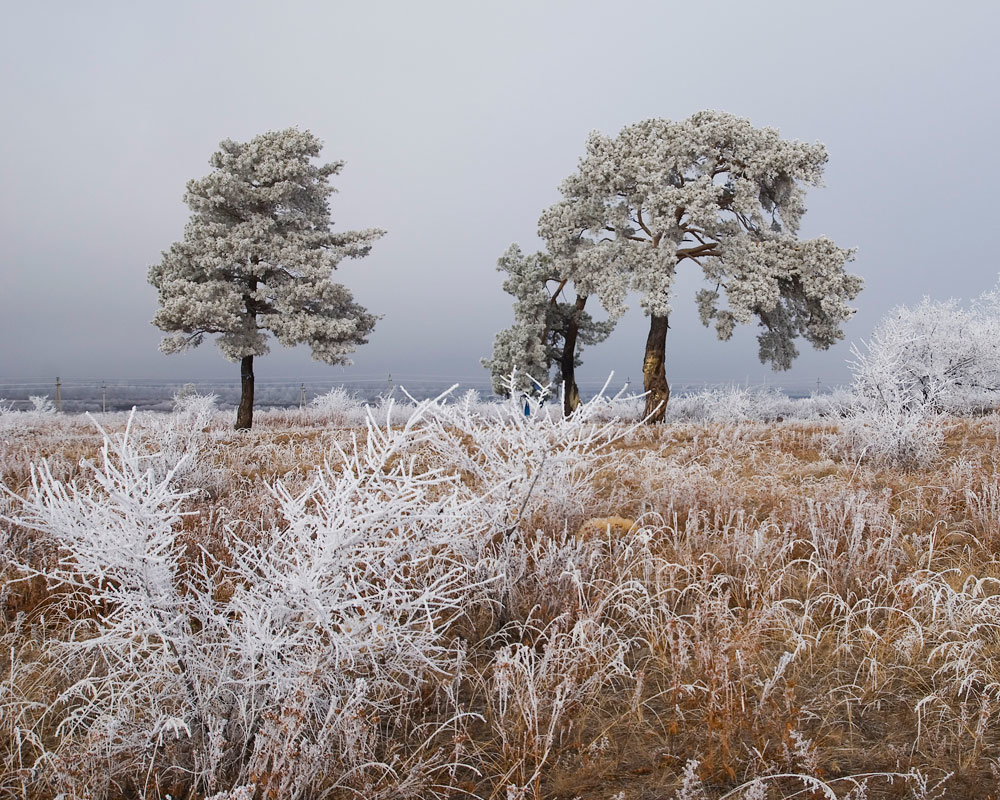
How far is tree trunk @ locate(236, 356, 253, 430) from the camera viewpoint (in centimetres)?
1688

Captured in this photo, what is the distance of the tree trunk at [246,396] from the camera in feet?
55.4

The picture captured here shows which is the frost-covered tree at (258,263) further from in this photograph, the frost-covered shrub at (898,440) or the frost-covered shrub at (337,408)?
the frost-covered shrub at (898,440)

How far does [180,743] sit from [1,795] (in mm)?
537

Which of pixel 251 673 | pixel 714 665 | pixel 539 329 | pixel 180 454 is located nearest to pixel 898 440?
pixel 714 665

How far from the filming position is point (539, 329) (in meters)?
19.8

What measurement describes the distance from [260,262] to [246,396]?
3.56 m

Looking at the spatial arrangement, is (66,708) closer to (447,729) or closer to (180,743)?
(180,743)

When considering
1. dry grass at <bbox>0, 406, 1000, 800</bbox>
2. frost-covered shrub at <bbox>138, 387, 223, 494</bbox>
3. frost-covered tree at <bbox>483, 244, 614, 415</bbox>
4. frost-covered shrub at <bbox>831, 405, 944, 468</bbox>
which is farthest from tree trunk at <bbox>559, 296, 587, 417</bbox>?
dry grass at <bbox>0, 406, 1000, 800</bbox>

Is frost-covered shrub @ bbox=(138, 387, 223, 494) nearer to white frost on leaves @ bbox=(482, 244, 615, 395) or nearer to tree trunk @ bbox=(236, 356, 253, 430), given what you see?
tree trunk @ bbox=(236, 356, 253, 430)

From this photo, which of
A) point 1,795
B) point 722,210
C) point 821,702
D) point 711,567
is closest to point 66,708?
point 1,795

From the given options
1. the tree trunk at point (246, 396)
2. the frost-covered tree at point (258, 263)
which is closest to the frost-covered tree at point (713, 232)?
the frost-covered tree at point (258, 263)

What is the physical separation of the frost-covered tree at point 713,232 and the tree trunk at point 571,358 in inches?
129

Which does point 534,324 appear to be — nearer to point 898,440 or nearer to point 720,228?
point 720,228

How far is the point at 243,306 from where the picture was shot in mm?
16484
